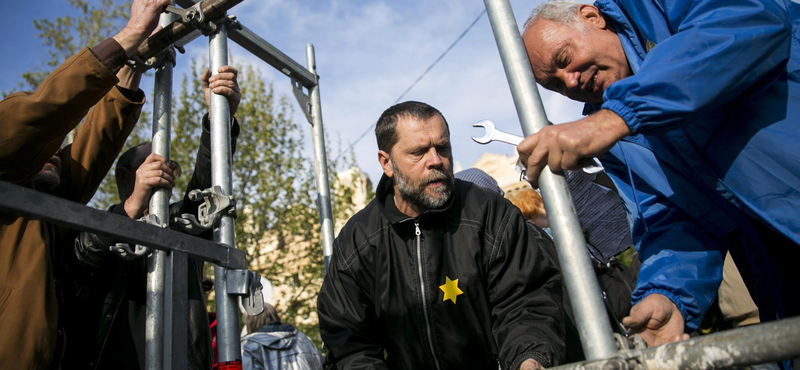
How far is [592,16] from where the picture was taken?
2.19 meters

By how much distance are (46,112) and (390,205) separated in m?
1.46

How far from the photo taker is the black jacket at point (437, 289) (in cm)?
256

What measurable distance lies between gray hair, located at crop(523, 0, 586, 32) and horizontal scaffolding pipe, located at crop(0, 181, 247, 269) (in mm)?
1424

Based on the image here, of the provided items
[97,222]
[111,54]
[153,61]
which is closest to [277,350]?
[153,61]

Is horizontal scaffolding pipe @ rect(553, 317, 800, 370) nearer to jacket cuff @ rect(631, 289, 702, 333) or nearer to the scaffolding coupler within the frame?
jacket cuff @ rect(631, 289, 702, 333)

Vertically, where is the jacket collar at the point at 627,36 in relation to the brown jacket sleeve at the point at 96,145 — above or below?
below

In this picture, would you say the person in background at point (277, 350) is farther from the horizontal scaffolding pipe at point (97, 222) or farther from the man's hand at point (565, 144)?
the man's hand at point (565, 144)

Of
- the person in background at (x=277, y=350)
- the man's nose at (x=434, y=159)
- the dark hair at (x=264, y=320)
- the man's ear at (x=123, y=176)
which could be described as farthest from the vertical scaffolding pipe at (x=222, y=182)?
the dark hair at (x=264, y=320)

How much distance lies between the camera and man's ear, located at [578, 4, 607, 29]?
2.17 meters

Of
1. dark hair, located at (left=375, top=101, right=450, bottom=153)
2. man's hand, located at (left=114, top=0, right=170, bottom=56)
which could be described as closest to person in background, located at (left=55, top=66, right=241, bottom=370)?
man's hand, located at (left=114, top=0, right=170, bottom=56)

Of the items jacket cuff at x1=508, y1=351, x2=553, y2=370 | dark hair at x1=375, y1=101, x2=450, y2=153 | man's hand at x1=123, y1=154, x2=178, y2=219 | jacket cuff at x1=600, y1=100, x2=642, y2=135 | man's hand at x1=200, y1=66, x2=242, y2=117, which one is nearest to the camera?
jacket cuff at x1=600, y1=100, x2=642, y2=135

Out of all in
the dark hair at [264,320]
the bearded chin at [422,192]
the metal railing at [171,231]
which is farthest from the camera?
the dark hair at [264,320]

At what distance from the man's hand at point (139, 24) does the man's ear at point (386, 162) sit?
1.29 m

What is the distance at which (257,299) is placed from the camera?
238 cm
